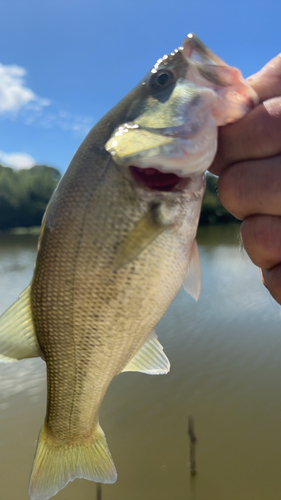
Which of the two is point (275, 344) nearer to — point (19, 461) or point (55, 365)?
point (19, 461)

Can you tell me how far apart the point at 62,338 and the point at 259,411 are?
19.7ft

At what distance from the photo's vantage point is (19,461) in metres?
5.41

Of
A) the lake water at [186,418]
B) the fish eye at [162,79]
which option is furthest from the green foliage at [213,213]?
the fish eye at [162,79]

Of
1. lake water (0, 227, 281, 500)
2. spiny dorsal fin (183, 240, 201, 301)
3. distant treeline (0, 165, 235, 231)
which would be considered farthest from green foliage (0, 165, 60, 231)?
spiny dorsal fin (183, 240, 201, 301)

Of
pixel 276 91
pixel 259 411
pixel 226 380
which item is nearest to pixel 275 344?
pixel 226 380

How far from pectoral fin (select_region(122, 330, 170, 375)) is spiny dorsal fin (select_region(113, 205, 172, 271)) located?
567 mm

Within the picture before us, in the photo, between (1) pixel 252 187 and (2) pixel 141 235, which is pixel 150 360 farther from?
(1) pixel 252 187

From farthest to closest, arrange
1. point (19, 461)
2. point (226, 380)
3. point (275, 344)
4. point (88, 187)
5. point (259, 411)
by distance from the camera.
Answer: point (275, 344) → point (226, 380) → point (259, 411) → point (19, 461) → point (88, 187)

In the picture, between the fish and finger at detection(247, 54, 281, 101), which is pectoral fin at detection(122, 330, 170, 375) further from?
finger at detection(247, 54, 281, 101)

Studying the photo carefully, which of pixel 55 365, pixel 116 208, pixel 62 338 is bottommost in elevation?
pixel 55 365

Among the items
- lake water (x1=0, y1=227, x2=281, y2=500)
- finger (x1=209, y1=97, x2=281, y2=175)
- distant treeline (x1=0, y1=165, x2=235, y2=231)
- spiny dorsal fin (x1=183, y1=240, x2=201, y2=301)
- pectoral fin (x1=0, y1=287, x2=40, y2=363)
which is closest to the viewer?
finger (x1=209, y1=97, x2=281, y2=175)

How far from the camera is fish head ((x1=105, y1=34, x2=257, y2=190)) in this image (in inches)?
54.3

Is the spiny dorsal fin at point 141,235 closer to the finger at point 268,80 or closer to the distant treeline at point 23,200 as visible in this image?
the finger at point 268,80

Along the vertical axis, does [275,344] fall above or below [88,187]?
below
